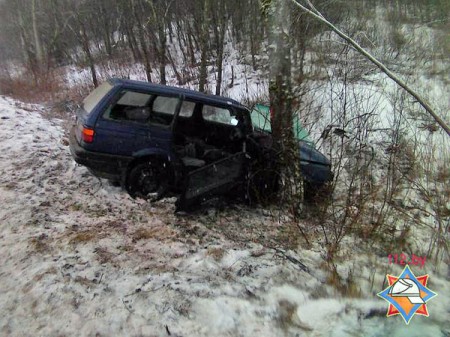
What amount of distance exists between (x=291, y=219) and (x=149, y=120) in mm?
2345

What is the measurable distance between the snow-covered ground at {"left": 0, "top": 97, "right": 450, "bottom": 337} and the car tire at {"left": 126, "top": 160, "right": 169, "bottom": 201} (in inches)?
6.2

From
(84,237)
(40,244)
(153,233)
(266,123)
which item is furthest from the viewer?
(266,123)

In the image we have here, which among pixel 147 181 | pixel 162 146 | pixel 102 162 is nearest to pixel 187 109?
pixel 162 146

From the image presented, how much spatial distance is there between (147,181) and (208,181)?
1.02 metres

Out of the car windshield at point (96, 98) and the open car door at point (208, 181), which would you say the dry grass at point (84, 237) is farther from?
the car windshield at point (96, 98)

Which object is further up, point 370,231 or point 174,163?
point 174,163

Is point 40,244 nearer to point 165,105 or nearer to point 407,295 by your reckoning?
point 165,105

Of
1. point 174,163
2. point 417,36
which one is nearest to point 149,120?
point 174,163

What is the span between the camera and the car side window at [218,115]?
5.45 m

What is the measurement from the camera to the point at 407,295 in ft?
10.3

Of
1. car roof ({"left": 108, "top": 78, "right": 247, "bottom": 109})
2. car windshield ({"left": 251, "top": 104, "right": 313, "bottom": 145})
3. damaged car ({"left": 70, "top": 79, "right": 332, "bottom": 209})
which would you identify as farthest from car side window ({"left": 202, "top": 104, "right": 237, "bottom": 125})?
car windshield ({"left": 251, "top": 104, "right": 313, "bottom": 145})

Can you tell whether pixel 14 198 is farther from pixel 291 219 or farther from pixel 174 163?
pixel 291 219

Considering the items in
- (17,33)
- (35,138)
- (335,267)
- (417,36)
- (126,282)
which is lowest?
(335,267)

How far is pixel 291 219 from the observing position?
4895 millimetres
